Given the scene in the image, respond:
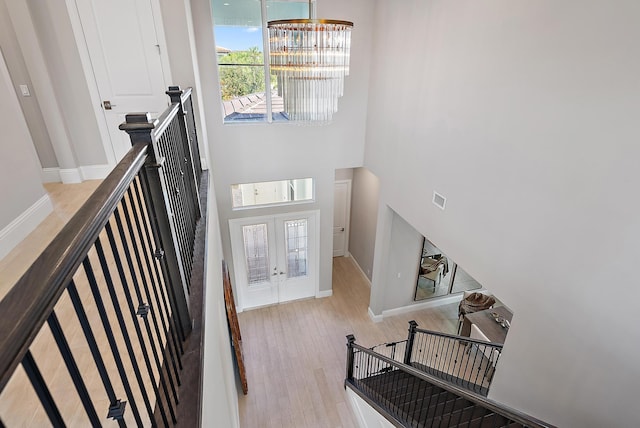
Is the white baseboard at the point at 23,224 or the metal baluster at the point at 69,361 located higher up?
the metal baluster at the point at 69,361

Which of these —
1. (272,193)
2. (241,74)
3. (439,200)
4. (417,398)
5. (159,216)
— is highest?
(241,74)

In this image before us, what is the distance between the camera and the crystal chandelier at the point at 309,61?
101 inches

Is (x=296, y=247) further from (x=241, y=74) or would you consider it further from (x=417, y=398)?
(x=417, y=398)

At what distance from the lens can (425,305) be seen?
23.4 ft

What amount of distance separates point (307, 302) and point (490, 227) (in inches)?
183

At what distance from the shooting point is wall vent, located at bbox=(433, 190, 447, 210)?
412cm

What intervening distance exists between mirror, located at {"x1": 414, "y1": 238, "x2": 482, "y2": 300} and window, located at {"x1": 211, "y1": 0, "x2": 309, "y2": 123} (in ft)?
12.7

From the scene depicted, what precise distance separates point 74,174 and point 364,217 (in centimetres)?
542

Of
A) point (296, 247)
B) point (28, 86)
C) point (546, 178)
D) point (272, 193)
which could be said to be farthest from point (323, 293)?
point (28, 86)

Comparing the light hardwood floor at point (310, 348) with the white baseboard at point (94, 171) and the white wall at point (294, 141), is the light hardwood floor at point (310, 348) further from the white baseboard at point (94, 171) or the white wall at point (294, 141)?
the white baseboard at point (94, 171)

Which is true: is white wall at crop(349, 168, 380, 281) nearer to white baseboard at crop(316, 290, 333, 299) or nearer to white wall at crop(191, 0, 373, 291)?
white baseboard at crop(316, 290, 333, 299)

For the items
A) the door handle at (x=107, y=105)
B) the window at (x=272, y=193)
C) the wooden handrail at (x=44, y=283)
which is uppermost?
the wooden handrail at (x=44, y=283)

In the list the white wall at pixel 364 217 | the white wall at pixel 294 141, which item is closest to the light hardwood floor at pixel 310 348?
the white wall at pixel 364 217

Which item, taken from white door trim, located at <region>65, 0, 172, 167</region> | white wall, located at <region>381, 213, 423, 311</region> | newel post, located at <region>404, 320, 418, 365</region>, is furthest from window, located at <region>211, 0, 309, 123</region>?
newel post, located at <region>404, 320, 418, 365</region>
